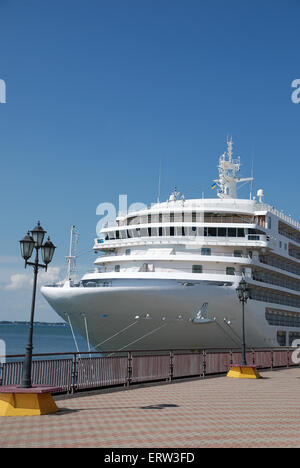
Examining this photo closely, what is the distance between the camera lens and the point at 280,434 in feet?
29.2

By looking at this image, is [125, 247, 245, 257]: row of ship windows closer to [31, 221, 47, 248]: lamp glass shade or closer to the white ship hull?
the white ship hull

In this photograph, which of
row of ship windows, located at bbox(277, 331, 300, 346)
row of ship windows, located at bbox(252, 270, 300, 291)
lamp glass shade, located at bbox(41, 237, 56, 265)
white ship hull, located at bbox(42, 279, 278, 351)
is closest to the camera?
lamp glass shade, located at bbox(41, 237, 56, 265)

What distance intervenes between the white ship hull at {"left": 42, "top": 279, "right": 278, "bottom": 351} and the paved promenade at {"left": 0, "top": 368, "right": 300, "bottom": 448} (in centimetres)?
1054

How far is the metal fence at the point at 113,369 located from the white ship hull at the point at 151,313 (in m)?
4.72

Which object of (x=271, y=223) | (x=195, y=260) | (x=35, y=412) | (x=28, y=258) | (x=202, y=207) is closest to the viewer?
(x=35, y=412)

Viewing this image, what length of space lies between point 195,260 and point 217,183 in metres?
14.8

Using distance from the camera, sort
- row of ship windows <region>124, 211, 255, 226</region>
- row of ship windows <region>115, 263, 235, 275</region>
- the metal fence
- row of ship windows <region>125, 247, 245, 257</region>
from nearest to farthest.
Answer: the metal fence → row of ship windows <region>115, 263, 235, 275</region> → row of ship windows <region>125, 247, 245, 257</region> → row of ship windows <region>124, 211, 255, 226</region>

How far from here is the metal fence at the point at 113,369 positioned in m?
12.9

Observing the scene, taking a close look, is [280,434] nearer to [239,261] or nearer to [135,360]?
[135,360]

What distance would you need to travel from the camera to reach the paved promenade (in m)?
8.05

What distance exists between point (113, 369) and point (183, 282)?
12.1 m

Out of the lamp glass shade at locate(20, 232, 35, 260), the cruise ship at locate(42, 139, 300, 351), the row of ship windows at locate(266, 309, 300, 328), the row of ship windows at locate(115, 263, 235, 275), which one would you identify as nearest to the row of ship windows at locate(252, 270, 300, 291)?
the cruise ship at locate(42, 139, 300, 351)

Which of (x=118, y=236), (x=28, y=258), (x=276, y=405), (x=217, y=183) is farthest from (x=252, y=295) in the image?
(x=28, y=258)

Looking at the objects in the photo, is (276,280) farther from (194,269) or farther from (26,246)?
(26,246)
